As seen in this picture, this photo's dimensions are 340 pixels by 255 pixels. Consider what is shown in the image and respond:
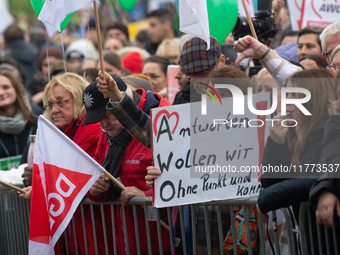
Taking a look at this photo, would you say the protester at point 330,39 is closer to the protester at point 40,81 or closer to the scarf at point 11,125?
the scarf at point 11,125

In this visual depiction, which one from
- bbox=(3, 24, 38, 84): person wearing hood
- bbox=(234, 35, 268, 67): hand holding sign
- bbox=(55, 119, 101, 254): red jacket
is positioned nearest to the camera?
bbox=(234, 35, 268, 67): hand holding sign

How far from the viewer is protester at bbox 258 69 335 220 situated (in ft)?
8.30

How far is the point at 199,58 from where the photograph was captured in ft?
12.7

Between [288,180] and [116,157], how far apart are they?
1503mm

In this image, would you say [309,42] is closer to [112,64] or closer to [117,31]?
[112,64]

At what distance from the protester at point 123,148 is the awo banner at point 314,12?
2842mm

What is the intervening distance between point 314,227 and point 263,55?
1246 mm

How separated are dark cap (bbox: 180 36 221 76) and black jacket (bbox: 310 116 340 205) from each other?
1598mm

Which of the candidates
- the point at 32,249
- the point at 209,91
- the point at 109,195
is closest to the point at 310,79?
the point at 209,91

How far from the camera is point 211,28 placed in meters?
4.27

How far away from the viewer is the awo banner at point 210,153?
3111 mm

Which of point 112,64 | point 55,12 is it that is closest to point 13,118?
point 112,64

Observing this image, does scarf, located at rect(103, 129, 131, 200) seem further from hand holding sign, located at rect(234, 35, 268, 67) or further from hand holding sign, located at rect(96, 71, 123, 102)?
hand holding sign, located at rect(234, 35, 268, 67)

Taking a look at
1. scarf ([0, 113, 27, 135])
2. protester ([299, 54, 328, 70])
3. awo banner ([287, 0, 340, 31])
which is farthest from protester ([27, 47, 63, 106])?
protester ([299, 54, 328, 70])
